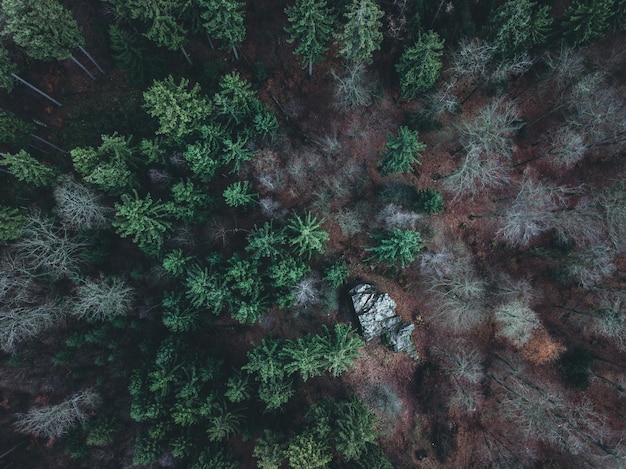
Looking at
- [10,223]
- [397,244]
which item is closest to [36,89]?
[10,223]

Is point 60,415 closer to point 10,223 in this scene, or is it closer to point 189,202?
point 10,223

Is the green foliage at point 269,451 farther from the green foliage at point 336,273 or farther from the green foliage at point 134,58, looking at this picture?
the green foliage at point 134,58

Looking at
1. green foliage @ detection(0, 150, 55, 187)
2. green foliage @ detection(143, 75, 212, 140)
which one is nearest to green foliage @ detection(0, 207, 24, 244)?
green foliage @ detection(0, 150, 55, 187)

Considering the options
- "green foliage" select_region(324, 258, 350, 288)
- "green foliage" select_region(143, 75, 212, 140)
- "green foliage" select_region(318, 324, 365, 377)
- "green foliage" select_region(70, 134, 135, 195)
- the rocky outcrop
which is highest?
"green foliage" select_region(143, 75, 212, 140)

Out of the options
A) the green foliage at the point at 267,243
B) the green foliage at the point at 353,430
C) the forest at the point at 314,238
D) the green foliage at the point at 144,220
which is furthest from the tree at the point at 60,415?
the green foliage at the point at 353,430

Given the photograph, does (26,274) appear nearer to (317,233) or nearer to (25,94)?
(25,94)

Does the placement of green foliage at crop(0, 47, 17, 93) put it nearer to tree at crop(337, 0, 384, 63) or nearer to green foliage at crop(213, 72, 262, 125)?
green foliage at crop(213, 72, 262, 125)

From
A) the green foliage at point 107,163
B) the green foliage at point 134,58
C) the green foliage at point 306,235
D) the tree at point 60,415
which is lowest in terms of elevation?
the tree at point 60,415

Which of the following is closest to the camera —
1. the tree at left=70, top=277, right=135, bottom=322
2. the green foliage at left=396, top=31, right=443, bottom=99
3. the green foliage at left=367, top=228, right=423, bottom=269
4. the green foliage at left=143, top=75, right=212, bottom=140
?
the green foliage at left=143, top=75, right=212, bottom=140
